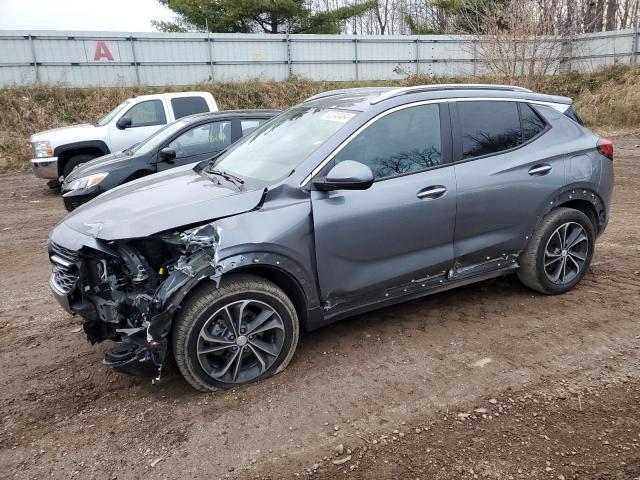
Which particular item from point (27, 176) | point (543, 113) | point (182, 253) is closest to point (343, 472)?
point (182, 253)

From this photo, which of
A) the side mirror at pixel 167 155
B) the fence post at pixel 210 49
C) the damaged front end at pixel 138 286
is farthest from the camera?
the fence post at pixel 210 49

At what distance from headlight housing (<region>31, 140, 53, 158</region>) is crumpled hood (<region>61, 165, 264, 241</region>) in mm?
7444

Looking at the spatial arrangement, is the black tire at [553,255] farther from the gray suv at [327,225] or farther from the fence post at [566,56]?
the fence post at [566,56]

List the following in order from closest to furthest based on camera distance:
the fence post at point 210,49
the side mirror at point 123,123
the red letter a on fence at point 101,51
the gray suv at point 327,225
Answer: the gray suv at point 327,225 → the side mirror at point 123,123 → the red letter a on fence at point 101,51 → the fence post at point 210,49

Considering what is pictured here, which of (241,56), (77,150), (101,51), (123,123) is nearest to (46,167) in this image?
(77,150)

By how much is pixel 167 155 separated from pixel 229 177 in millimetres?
3820

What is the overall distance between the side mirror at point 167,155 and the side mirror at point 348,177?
4.55m

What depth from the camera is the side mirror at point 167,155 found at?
7293 mm

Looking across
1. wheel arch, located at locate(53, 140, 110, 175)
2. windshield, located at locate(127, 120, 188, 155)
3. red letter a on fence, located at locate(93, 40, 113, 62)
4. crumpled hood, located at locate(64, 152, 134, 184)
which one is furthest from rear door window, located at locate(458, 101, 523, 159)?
red letter a on fence, located at locate(93, 40, 113, 62)

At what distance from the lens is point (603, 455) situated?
2660 mm

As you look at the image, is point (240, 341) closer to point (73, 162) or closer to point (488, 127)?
point (488, 127)

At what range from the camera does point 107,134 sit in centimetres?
1053

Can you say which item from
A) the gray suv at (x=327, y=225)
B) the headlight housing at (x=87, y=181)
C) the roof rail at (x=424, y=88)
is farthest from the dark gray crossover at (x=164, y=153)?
the roof rail at (x=424, y=88)

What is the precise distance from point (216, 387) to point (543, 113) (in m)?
3.41
